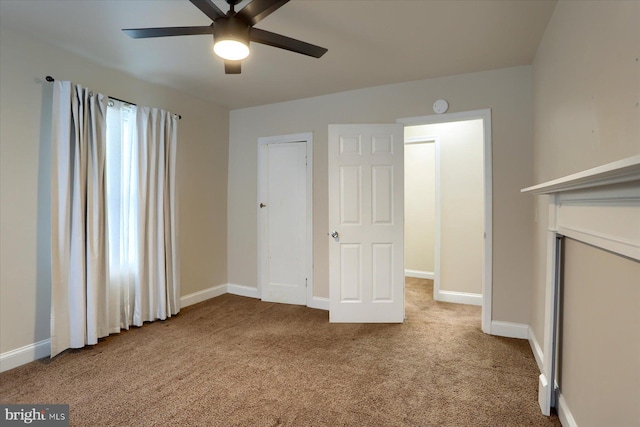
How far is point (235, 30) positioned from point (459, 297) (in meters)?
3.86

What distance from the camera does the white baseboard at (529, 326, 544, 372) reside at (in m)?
2.29

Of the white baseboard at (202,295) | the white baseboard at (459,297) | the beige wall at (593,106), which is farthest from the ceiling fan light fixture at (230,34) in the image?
the white baseboard at (459,297)

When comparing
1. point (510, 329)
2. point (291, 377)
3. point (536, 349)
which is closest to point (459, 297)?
point (510, 329)

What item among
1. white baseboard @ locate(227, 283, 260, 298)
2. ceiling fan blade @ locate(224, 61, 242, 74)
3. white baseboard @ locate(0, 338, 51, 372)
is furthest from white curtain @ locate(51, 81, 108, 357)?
white baseboard @ locate(227, 283, 260, 298)

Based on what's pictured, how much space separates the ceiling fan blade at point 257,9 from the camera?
1.59 meters

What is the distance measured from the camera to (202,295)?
4.00 meters

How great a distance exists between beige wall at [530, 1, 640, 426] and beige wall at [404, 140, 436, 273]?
2.96 metres

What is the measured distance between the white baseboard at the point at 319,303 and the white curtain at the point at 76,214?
7.07 ft

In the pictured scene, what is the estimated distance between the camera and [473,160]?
4055 mm

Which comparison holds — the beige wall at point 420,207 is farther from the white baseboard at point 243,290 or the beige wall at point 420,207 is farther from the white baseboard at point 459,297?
the white baseboard at point 243,290

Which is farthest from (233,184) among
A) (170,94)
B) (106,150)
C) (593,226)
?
(593,226)

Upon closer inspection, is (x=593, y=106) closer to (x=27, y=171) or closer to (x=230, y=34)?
(x=230, y=34)

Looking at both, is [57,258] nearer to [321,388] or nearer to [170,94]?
[170,94]

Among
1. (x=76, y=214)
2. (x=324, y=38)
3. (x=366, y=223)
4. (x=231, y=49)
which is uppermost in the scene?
(x=324, y=38)
